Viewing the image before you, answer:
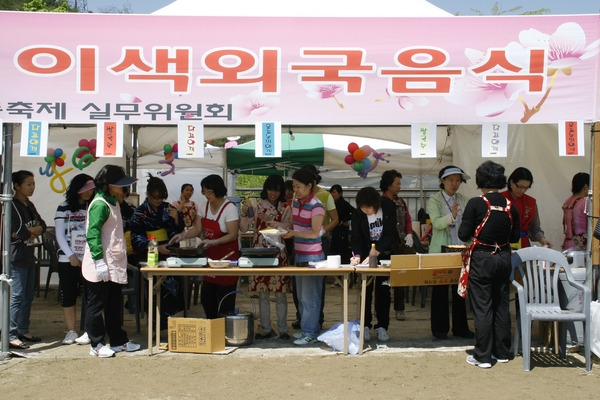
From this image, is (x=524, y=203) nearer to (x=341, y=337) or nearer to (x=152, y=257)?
(x=341, y=337)

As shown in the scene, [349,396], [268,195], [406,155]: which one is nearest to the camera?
[349,396]

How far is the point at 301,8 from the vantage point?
709 centimetres

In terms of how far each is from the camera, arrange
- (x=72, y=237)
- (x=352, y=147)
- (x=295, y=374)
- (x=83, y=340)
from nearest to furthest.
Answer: (x=295, y=374), (x=72, y=237), (x=83, y=340), (x=352, y=147)

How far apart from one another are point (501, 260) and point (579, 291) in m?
0.83

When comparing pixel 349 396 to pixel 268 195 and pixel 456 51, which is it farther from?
pixel 456 51

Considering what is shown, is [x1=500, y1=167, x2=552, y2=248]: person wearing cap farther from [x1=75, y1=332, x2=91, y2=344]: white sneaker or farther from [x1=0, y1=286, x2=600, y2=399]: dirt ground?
[x1=75, y1=332, x2=91, y2=344]: white sneaker

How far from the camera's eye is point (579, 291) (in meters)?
5.40

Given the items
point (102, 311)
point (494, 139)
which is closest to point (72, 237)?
point (102, 311)

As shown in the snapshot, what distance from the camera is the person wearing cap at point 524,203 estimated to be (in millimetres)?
6176

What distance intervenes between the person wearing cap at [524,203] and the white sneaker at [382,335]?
1.54 metres

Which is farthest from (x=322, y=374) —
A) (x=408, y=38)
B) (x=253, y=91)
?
(x=408, y=38)

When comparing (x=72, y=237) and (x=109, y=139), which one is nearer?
(x=109, y=139)

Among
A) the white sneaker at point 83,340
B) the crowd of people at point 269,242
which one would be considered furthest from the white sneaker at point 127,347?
the white sneaker at point 83,340

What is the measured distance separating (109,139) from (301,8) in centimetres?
287
